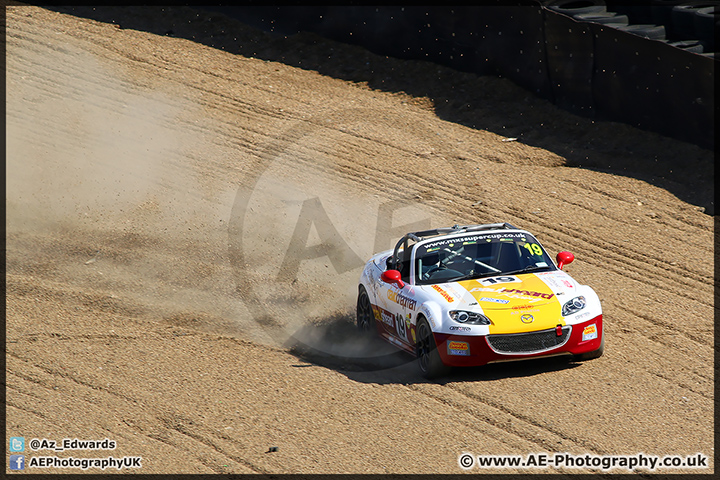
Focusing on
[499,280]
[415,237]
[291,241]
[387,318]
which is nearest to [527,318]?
[499,280]

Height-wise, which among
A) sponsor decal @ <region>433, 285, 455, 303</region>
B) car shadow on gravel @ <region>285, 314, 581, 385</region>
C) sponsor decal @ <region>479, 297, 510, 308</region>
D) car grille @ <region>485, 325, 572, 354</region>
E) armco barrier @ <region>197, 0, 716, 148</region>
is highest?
armco barrier @ <region>197, 0, 716, 148</region>

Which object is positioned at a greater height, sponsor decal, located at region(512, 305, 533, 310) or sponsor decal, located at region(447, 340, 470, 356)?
sponsor decal, located at region(512, 305, 533, 310)

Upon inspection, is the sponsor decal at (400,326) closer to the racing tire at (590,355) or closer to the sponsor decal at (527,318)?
the sponsor decal at (527,318)

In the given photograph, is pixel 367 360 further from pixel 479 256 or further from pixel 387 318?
pixel 479 256

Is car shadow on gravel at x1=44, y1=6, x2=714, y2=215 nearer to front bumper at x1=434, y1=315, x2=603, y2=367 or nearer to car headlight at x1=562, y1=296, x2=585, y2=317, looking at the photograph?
car headlight at x1=562, y1=296, x2=585, y2=317

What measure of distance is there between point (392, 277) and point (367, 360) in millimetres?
1067

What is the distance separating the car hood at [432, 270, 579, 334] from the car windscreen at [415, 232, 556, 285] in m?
0.27

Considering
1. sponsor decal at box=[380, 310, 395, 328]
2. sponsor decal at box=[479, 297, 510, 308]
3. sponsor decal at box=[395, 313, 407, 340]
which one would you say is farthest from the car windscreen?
sponsor decal at box=[479, 297, 510, 308]

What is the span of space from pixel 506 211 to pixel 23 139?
10238 mm

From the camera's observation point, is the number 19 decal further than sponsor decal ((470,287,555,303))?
Yes

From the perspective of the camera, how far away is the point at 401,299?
9.52 m

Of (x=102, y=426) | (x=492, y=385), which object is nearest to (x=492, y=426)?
(x=492, y=385)

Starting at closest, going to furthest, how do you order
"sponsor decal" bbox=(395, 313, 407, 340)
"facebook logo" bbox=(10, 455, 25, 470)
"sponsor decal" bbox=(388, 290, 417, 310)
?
"facebook logo" bbox=(10, 455, 25, 470) → "sponsor decal" bbox=(388, 290, 417, 310) → "sponsor decal" bbox=(395, 313, 407, 340)

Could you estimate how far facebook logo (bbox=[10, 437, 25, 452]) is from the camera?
23.8ft
